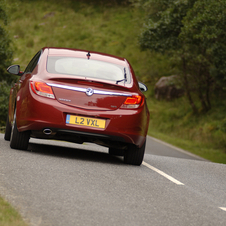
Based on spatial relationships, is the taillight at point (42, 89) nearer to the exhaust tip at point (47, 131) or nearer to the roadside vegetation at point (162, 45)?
the exhaust tip at point (47, 131)

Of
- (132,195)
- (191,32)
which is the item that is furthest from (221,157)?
(132,195)

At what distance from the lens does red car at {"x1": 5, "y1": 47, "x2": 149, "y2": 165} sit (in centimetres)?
695

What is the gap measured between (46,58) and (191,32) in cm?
1240

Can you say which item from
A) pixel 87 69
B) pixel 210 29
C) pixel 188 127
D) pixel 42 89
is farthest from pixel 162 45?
pixel 42 89

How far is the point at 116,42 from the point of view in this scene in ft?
137

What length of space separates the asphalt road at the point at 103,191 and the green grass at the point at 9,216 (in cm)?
9

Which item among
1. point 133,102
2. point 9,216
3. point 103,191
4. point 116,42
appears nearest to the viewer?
point 9,216

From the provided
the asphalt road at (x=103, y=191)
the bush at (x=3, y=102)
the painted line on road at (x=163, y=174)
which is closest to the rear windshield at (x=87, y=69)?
the asphalt road at (x=103, y=191)

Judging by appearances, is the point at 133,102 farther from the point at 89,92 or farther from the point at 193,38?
the point at 193,38

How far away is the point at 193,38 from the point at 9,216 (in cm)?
1598

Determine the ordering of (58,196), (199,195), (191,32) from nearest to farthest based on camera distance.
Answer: (58,196) → (199,195) → (191,32)

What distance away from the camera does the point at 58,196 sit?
497cm

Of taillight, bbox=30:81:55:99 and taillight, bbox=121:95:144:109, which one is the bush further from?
taillight, bbox=121:95:144:109

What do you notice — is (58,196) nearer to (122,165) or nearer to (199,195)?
(199,195)
